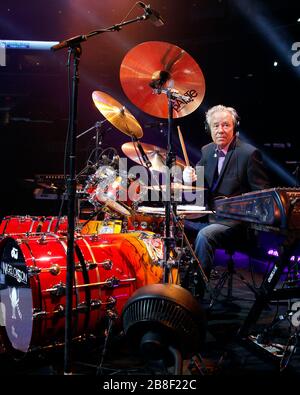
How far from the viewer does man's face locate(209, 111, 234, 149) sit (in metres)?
3.07

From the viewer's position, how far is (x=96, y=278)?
238 cm

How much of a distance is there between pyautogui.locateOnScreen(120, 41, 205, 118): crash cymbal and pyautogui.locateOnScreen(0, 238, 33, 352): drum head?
1.35m

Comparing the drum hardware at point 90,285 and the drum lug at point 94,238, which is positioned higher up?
the drum lug at point 94,238

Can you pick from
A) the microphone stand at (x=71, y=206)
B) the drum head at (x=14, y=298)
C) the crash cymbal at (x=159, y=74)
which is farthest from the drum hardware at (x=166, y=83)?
the drum head at (x=14, y=298)

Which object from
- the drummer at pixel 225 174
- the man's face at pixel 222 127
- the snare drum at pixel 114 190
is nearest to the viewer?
the drummer at pixel 225 174

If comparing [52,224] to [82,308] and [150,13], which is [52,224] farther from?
[150,13]

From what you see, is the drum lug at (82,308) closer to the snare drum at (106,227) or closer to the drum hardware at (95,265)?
the drum hardware at (95,265)

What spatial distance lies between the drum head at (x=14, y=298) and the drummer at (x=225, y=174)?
1.26m

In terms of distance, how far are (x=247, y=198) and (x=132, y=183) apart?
6.71 feet

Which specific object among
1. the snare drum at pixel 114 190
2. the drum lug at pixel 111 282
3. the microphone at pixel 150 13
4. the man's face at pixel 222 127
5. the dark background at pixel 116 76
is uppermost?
the dark background at pixel 116 76

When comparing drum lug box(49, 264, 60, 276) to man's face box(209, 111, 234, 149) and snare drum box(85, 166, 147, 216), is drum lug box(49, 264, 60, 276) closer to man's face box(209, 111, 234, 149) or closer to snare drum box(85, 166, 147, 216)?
snare drum box(85, 166, 147, 216)

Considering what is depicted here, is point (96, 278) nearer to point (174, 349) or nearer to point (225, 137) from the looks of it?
point (174, 349)

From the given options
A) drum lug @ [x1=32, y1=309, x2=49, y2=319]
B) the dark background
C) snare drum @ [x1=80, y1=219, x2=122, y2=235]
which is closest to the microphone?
drum lug @ [x1=32, y1=309, x2=49, y2=319]

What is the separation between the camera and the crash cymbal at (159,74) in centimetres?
251
